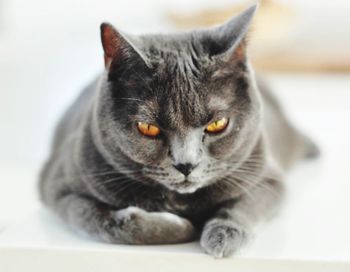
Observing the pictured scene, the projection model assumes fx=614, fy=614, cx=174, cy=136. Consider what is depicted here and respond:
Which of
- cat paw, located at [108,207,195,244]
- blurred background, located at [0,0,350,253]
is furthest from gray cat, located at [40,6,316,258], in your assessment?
blurred background, located at [0,0,350,253]

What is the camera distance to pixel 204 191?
3.84 feet

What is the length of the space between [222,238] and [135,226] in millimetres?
158

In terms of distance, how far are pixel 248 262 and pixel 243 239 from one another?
5cm

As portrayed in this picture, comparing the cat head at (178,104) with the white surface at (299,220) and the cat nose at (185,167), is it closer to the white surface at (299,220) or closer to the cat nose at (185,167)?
the cat nose at (185,167)

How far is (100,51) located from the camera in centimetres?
222

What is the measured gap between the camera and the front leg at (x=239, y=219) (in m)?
1.03

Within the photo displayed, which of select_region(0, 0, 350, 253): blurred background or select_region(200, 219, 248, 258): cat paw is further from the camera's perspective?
select_region(0, 0, 350, 253): blurred background

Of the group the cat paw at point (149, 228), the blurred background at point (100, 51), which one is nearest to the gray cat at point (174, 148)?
the cat paw at point (149, 228)

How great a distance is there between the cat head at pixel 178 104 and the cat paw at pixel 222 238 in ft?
0.26

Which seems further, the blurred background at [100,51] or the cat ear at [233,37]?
the blurred background at [100,51]

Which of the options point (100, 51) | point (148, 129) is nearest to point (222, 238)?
point (148, 129)

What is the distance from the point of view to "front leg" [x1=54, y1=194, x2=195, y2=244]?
3.54 feet

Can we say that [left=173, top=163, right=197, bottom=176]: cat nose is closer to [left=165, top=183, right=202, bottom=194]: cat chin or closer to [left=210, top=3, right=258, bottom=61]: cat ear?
[left=165, top=183, right=202, bottom=194]: cat chin

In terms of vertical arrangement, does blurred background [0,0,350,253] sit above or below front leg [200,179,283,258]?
below
